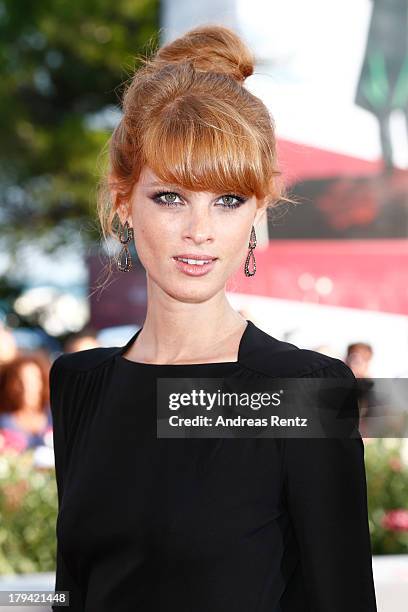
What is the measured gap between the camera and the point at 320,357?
5.79ft

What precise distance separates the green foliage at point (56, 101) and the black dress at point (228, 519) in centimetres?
1186

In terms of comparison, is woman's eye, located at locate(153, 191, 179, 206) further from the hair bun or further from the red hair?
the hair bun

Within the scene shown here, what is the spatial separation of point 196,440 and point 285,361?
218mm

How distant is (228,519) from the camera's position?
66.3 inches

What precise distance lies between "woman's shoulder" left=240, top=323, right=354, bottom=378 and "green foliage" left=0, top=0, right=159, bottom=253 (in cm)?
1185

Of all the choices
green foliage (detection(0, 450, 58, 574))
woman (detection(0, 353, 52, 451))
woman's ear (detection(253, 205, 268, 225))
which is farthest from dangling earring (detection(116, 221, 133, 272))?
woman (detection(0, 353, 52, 451))

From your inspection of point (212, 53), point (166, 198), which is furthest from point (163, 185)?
point (212, 53)

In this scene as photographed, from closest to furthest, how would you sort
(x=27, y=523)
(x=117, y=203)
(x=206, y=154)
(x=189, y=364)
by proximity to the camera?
(x=206, y=154) → (x=189, y=364) → (x=117, y=203) → (x=27, y=523)

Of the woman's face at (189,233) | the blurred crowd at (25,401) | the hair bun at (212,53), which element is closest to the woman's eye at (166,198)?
the woman's face at (189,233)

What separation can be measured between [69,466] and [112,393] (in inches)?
6.9

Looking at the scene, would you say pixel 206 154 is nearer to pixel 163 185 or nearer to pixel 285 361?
pixel 163 185

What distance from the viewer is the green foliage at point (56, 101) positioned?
545 inches

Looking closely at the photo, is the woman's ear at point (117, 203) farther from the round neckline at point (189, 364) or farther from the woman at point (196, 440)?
the round neckline at point (189, 364)

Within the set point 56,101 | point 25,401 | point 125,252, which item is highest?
point 56,101
